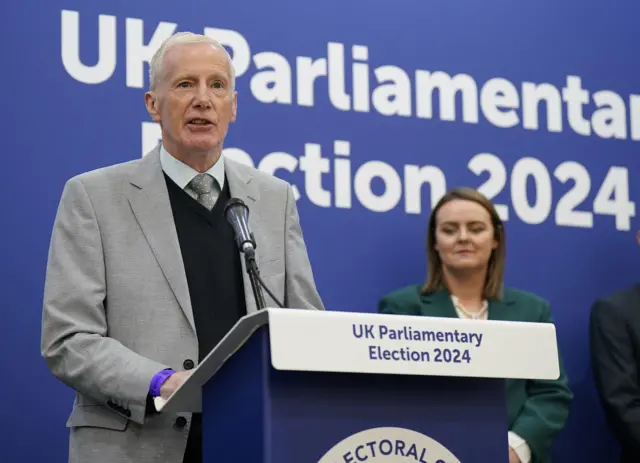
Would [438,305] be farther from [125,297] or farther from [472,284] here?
[125,297]

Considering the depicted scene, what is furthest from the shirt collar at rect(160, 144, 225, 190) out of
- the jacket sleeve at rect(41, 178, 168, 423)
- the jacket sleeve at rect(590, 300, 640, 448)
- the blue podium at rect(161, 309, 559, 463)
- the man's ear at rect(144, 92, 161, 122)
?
the jacket sleeve at rect(590, 300, 640, 448)

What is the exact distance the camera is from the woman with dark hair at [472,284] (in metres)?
4.12

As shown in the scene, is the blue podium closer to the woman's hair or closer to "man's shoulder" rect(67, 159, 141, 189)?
"man's shoulder" rect(67, 159, 141, 189)

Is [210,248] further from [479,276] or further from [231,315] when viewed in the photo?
[479,276]

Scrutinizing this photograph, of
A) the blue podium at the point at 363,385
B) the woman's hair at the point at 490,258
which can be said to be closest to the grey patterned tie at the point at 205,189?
the blue podium at the point at 363,385

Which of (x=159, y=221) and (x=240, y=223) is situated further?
(x=159, y=221)

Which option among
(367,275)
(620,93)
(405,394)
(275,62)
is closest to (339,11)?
(275,62)

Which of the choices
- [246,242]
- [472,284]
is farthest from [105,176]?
[472,284]

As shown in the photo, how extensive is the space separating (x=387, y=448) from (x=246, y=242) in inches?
22.8

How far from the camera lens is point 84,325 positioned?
2336 millimetres

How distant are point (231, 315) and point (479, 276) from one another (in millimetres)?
1952

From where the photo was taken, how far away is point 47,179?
3779mm

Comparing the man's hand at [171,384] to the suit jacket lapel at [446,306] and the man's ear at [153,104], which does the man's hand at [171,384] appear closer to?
the man's ear at [153,104]

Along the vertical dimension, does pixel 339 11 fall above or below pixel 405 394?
above
